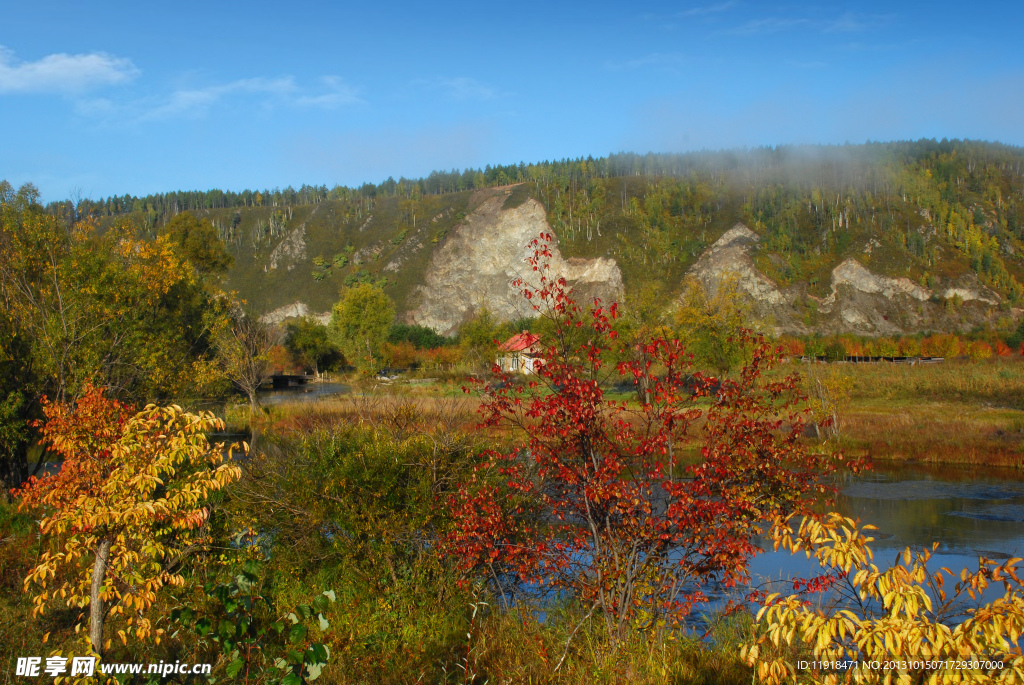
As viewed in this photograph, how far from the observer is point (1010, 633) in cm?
343

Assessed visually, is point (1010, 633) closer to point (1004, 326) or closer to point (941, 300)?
point (1004, 326)

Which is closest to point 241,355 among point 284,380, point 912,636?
point 284,380

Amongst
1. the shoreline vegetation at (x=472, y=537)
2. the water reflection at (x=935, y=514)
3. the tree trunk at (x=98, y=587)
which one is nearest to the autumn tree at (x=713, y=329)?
the water reflection at (x=935, y=514)

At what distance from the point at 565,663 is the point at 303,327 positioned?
81.5 meters

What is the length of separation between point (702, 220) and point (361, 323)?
81949 millimetres

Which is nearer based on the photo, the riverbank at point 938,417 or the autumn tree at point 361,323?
the riverbank at point 938,417

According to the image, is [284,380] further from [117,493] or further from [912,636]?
[912,636]

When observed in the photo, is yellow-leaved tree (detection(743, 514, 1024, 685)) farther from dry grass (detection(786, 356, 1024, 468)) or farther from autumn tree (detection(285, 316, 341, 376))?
autumn tree (detection(285, 316, 341, 376))

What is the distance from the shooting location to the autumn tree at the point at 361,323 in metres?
65.3

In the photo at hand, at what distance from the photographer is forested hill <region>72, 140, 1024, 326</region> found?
11525 cm

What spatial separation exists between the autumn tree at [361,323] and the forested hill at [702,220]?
44.1 meters

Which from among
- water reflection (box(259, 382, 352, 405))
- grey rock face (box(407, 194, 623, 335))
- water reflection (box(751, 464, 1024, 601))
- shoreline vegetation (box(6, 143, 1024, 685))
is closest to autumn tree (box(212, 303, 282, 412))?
water reflection (box(259, 382, 352, 405))

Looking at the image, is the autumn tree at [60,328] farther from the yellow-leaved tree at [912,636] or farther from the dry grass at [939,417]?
the dry grass at [939,417]

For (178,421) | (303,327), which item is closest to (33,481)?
(178,421)
